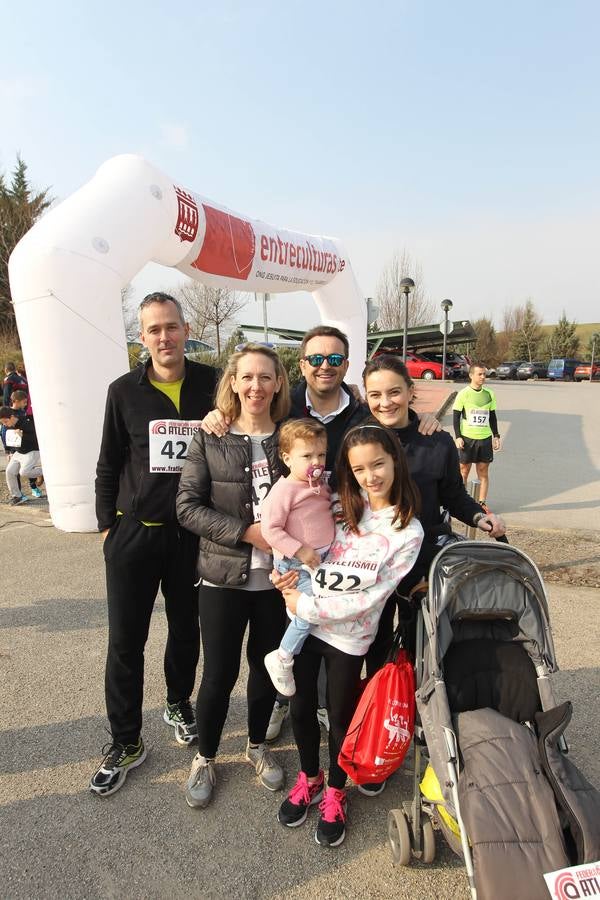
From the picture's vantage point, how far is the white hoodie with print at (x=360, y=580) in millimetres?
2119

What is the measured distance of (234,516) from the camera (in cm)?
234

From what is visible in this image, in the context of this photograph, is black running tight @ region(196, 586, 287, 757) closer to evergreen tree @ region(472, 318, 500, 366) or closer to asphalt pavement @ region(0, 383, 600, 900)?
asphalt pavement @ region(0, 383, 600, 900)

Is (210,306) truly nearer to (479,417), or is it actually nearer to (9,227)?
(9,227)

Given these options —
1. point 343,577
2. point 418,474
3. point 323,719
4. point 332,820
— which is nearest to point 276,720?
point 323,719

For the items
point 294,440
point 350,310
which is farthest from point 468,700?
point 350,310

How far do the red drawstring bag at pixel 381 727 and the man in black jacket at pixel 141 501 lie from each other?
3.44 feet

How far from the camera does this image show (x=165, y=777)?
104 inches

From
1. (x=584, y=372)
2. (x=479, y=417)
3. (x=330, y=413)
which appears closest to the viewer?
(x=330, y=413)

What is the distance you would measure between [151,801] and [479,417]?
6.37 m

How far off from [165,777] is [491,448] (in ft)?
20.5

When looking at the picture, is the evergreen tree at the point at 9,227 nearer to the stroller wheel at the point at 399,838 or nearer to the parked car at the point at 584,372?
the stroller wheel at the point at 399,838

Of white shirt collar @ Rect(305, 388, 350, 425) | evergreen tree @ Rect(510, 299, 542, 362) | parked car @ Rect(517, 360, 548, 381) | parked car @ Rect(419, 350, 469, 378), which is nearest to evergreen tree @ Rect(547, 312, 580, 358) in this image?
evergreen tree @ Rect(510, 299, 542, 362)

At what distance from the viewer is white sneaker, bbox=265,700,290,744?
9.57ft

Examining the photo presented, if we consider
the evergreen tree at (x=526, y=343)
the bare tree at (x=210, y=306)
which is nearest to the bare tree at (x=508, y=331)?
the evergreen tree at (x=526, y=343)
